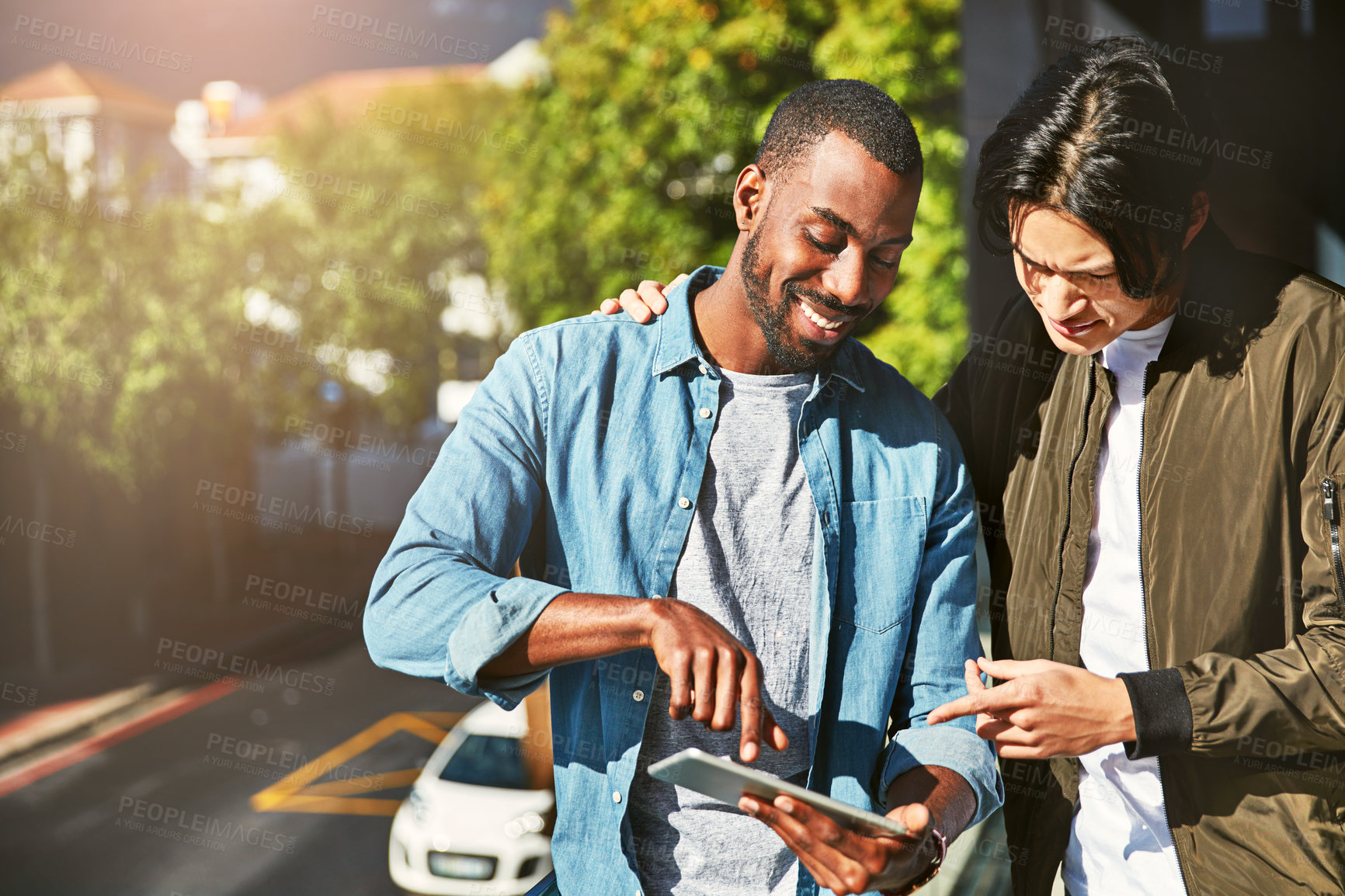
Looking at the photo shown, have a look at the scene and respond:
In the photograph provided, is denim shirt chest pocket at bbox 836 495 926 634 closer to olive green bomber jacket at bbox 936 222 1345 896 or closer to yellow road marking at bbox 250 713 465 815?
olive green bomber jacket at bbox 936 222 1345 896

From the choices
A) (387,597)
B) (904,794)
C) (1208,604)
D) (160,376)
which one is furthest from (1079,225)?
(160,376)

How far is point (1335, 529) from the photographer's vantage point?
5.86 ft

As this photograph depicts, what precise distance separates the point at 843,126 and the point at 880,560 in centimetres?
77

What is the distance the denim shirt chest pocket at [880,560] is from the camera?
191 centimetres

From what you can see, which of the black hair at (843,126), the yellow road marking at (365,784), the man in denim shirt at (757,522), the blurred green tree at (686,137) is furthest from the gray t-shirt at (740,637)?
the yellow road marking at (365,784)

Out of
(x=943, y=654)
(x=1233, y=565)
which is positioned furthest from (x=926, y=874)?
(x=1233, y=565)

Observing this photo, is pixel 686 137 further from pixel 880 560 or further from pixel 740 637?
pixel 740 637

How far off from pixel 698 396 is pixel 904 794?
77 centimetres

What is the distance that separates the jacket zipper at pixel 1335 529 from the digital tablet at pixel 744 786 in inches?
35.0

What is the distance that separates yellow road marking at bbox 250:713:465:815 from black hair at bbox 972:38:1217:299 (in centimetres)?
1330

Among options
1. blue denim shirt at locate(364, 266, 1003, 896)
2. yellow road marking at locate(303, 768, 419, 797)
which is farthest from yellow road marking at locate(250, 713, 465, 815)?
blue denim shirt at locate(364, 266, 1003, 896)

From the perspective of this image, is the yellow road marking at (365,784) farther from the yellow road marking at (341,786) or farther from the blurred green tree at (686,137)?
the blurred green tree at (686,137)

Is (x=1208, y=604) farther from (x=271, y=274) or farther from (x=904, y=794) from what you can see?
(x=271, y=274)

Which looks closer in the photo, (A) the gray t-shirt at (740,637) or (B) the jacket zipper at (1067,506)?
(A) the gray t-shirt at (740,637)
